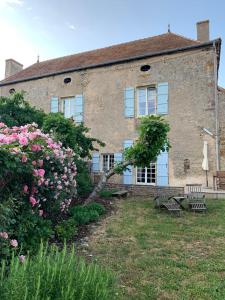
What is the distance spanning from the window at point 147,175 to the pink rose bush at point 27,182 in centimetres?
845

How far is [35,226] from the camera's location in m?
4.78

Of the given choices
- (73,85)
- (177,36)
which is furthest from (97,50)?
(177,36)

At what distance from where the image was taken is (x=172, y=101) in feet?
44.0

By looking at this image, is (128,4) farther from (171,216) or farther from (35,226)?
(35,226)

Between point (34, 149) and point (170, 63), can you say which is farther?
point (170, 63)

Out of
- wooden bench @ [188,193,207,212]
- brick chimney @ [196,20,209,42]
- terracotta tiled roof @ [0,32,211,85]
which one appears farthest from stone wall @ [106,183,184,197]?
brick chimney @ [196,20,209,42]

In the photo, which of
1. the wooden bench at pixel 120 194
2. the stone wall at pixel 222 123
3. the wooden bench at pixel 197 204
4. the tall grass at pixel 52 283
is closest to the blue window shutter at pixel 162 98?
the stone wall at pixel 222 123

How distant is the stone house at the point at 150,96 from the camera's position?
1264cm

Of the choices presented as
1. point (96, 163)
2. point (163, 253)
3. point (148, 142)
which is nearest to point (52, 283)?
point (163, 253)

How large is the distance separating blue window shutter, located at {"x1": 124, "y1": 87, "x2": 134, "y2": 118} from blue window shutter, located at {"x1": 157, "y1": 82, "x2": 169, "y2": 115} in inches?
53.3

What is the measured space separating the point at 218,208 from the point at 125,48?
11.0 meters

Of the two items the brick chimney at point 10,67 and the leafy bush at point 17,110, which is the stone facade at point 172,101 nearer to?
the leafy bush at point 17,110

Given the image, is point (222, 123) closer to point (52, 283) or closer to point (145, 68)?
point (145, 68)

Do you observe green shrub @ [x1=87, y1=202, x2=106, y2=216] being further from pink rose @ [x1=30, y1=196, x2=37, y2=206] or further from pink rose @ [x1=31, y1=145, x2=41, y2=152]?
pink rose @ [x1=31, y1=145, x2=41, y2=152]
